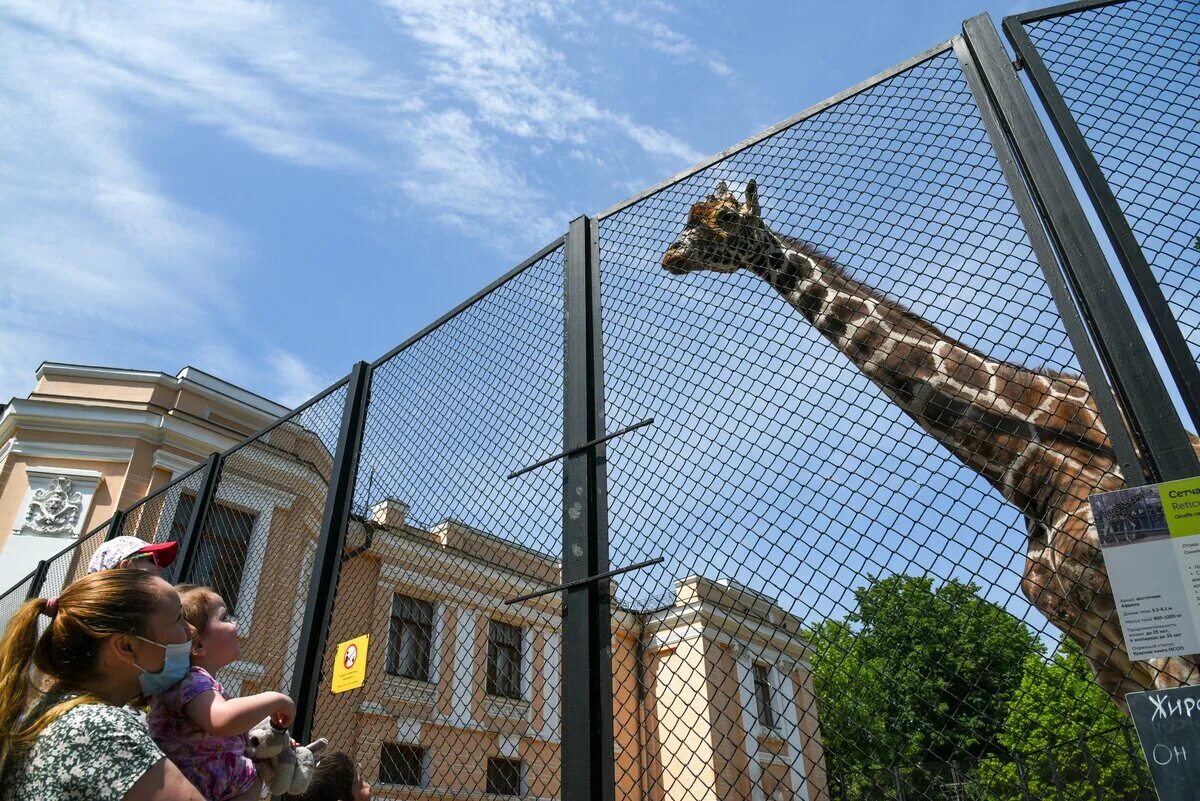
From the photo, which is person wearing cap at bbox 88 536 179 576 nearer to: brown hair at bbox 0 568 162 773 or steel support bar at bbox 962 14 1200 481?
brown hair at bbox 0 568 162 773

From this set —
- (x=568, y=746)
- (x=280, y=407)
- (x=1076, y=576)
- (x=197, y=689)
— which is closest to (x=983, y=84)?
(x=1076, y=576)

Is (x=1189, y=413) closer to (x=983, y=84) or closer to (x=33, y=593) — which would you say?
(x=983, y=84)

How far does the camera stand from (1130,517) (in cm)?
182

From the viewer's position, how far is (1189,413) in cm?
190

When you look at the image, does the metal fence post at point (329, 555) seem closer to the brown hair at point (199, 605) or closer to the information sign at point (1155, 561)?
the brown hair at point (199, 605)

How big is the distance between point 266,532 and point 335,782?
19.1ft

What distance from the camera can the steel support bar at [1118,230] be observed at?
1.94m

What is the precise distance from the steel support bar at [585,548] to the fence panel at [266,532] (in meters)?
1.73

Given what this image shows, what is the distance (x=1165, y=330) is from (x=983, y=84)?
37.6 inches

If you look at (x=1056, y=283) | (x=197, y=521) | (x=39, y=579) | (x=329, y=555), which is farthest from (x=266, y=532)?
(x=1056, y=283)

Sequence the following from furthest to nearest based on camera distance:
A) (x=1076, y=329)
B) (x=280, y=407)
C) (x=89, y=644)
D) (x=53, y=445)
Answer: (x=280, y=407) < (x=53, y=445) < (x=1076, y=329) < (x=89, y=644)

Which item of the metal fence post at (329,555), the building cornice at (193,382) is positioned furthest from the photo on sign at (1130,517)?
the building cornice at (193,382)

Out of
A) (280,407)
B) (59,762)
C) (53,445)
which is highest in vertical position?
(280,407)

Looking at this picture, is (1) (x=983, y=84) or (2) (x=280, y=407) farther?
(2) (x=280, y=407)
